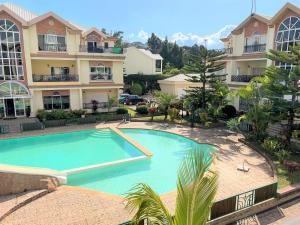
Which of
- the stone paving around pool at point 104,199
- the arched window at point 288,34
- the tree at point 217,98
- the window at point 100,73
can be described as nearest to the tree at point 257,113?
the stone paving around pool at point 104,199

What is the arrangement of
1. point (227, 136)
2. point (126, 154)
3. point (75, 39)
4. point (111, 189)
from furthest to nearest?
point (75, 39) < point (227, 136) < point (126, 154) < point (111, 189)

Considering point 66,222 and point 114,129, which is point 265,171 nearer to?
point 66,222

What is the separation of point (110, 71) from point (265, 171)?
22.1 metres

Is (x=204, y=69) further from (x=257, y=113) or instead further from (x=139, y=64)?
(x=139, y=64)

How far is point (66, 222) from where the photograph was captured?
9.44m

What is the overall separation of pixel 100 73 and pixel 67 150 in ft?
42.9

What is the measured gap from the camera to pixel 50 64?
29188mm

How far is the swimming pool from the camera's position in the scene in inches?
562

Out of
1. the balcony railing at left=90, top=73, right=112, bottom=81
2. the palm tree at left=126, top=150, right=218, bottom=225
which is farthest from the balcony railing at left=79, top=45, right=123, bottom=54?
the palm tree at left=126, top=150, right=218, bottom=225

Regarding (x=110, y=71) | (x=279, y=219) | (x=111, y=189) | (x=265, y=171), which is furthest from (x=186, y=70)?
(x=279, y=219)

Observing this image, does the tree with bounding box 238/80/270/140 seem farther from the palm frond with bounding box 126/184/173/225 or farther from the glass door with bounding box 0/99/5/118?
the glass door with bounding box 0/99/5/118

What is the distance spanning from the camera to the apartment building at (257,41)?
23500 millimetres

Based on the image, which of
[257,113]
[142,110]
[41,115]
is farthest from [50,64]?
[257,113]

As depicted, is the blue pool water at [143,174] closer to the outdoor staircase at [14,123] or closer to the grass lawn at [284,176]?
the grass lawn at [284,176]
